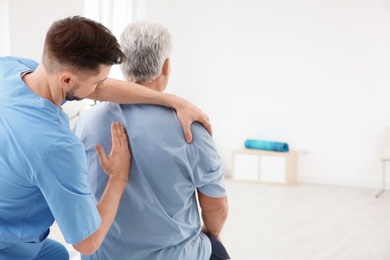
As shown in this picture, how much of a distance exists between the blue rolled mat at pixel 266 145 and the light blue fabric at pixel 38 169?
4815mm

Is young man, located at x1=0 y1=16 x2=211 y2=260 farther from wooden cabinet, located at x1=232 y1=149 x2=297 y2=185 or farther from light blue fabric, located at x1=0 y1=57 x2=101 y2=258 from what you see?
wooden cabinet, located at x1=232 y1=149 x2=297 y2=185

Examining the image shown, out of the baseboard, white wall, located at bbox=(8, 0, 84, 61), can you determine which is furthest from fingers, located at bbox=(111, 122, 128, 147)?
the baseboard

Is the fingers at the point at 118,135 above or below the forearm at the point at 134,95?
below

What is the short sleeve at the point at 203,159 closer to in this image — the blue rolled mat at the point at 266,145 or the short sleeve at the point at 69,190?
the short sleeve at the point at 69,190

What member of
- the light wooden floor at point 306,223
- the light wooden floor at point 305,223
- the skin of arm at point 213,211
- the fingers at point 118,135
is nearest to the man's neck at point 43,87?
the fingers at point 118,135

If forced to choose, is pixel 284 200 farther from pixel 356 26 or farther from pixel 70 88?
pixel 70 88

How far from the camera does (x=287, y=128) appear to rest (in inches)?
257

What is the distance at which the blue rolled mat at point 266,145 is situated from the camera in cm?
637

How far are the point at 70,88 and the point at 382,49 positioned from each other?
500 centimetres

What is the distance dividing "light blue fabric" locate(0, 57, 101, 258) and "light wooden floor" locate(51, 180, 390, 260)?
2504 millimetres

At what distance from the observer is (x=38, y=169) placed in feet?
5.13

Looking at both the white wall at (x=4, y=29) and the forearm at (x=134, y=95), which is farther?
the white wall at (x=4, y=29)

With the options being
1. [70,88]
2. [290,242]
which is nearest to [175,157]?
[70,88]

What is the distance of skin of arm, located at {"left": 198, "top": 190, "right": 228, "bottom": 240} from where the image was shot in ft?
6.72
